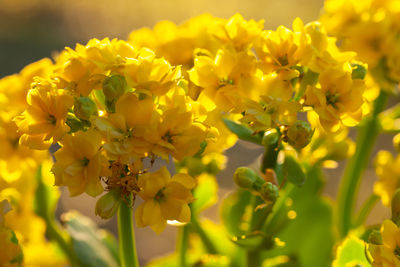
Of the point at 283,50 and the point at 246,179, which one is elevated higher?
the point at 283,50

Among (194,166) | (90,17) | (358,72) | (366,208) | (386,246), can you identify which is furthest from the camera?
A: (90,17)

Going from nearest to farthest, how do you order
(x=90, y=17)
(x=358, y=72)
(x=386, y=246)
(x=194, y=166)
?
1. (x=386, y=246)
2. (x=358, y=72)
3. (x=194, y=166)
4. (x=90, y=17)

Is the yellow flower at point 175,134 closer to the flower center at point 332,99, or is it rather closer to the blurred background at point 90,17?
the flower center at point 332,99

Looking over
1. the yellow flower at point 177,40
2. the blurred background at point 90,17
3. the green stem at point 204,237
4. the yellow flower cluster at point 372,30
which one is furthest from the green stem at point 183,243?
the blurred background at point 90,17

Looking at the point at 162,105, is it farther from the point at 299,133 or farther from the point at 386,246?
the point at 386,246

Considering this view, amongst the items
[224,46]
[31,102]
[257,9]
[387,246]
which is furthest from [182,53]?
[257,9]

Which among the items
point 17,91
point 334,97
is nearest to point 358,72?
point 334,97

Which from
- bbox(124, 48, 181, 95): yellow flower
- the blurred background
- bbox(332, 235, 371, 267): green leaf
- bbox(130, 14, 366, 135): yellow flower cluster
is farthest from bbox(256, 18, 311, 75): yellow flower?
the blurred background
